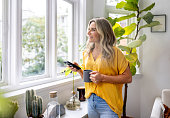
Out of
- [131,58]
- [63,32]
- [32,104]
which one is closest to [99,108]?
[32,104]

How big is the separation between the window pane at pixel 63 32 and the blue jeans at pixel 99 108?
1.04m

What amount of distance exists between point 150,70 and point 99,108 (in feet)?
5.56

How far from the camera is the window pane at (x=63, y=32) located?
96.9 inches

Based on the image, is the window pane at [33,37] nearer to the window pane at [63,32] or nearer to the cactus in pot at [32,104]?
the window pane at [63,32]

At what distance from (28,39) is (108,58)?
3.17ft

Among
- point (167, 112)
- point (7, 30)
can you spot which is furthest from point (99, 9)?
point (167, 112)

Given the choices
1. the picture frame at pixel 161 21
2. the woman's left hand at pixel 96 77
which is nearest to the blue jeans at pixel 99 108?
the woman's left hand at pixel 96 77

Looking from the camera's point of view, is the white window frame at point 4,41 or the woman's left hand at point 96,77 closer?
the woman's left hand at point 96,77

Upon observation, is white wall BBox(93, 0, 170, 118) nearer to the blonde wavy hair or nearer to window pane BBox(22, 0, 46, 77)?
window pane BBox(22, 0, 46, 77)

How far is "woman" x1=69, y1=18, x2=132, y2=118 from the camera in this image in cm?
150

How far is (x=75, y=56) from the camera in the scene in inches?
111

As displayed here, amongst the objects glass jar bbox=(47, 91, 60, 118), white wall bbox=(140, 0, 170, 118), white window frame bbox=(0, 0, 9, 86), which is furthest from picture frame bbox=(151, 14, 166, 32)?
white window frame bbox=(0, 0, 9, 86)

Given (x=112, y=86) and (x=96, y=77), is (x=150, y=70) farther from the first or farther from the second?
(x=96, y=77)

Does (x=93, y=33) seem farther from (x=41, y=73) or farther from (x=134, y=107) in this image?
(x=134, y=107)
